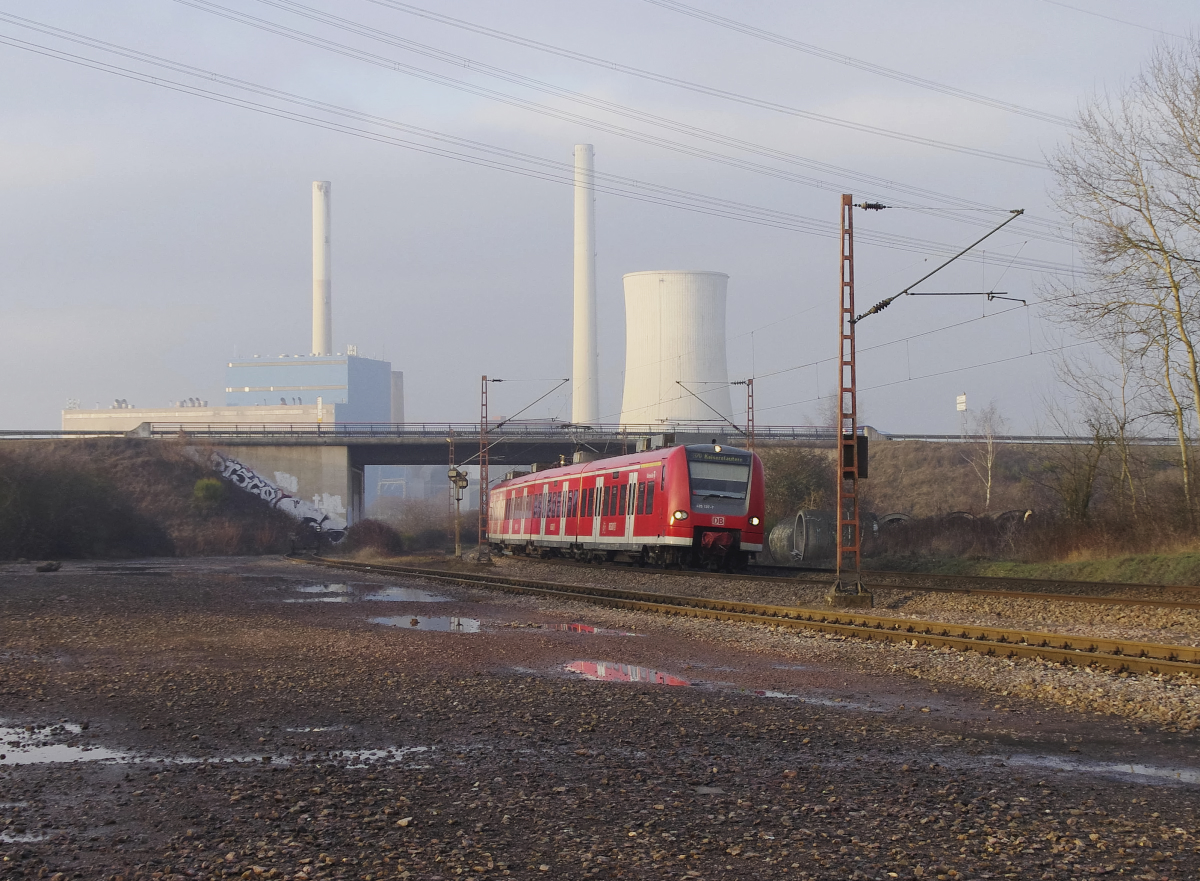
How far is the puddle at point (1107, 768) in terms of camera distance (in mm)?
7234

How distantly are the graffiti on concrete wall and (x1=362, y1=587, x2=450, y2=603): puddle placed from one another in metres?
46.0

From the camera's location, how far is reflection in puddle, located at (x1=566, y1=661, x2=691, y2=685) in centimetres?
1164

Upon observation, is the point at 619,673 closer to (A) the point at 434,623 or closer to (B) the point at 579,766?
(B) the point at 579,766

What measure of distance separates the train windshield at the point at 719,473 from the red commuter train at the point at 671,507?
3cm

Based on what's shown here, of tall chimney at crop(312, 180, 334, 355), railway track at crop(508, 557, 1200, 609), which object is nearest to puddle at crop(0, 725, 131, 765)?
railway track at crop(508, 557, 1200, 609)

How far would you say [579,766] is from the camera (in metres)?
7.57

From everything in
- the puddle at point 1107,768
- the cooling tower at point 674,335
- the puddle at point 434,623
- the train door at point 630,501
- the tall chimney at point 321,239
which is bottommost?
the puddle at point 434,623

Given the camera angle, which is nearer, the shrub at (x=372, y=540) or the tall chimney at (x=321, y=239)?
the shrub at (x=372, y=540)

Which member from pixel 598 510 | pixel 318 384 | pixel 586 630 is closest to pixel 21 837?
pixel 586 630

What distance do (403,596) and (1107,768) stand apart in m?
19.7

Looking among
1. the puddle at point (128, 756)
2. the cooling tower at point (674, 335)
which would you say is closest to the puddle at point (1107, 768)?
the puddle at point (128, 756)

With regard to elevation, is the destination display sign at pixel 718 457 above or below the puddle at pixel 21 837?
above

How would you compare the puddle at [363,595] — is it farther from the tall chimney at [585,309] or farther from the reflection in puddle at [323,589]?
the tall chimney at [585,309]

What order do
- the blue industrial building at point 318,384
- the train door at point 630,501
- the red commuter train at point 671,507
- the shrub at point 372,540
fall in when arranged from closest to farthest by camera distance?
the red commuter train at point 671,507 → the train door at point 630,501 → the shrub at point 372,540 → the blue industrial building at point 318,384
